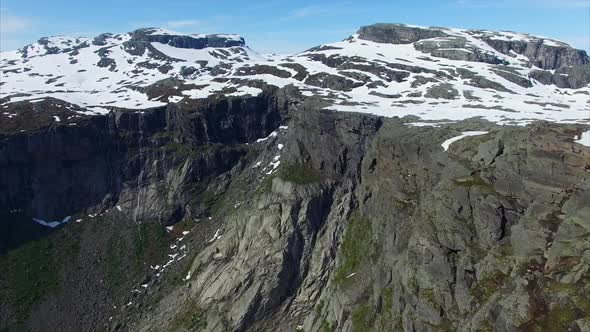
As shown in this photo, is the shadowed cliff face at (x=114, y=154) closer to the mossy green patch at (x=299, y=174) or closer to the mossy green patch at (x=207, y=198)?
the mossy green patch at (x=207, y=198)

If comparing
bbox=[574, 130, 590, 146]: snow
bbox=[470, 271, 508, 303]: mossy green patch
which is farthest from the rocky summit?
bbox=[574, 130, 590, 146]: snow

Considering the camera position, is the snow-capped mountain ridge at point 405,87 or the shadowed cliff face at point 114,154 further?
the shadowed cliff face at point 114,154

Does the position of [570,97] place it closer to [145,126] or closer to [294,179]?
[294,179]

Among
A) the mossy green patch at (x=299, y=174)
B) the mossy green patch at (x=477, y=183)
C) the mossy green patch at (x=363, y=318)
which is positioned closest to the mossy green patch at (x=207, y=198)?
the mossy green patch at (x=299, y=174)

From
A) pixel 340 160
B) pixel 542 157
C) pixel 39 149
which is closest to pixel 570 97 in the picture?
pixel 340 160

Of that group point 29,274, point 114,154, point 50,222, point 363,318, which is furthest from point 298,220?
point 50,222

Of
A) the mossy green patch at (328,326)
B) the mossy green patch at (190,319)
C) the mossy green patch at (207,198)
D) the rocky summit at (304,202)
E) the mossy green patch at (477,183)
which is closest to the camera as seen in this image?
the rocky summit at (304,202)
